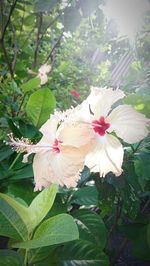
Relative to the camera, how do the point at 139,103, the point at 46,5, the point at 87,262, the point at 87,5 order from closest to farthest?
the point at 139,103, the point at 87,262, the point at 46,5, the point at 87,5

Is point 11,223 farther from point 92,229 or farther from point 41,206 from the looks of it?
point 92,229

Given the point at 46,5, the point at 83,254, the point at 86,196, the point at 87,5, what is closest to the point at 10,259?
the point at 83,254

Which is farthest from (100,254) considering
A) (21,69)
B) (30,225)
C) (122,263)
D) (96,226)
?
(21,69)

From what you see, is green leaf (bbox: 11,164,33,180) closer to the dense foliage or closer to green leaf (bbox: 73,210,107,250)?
the dense foliage

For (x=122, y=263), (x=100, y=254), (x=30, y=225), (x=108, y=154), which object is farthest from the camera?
(x=122, y=263)

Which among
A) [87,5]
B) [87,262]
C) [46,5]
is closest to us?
[87,262]

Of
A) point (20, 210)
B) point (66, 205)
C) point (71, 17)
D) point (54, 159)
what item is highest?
point (71, 17)

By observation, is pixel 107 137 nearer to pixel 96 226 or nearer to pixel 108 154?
pixel 108 154

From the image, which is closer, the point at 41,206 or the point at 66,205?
the point at 41,206
